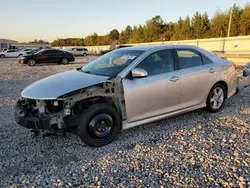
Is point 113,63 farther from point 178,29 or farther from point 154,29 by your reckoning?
point 154,29

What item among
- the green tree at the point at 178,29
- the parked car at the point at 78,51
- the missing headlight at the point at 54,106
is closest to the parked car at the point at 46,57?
the parked car at the point at 78,51

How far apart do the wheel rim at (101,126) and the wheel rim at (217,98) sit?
2.68m

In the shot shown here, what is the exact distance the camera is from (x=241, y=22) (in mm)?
42938

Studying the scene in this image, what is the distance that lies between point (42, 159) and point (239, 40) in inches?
827

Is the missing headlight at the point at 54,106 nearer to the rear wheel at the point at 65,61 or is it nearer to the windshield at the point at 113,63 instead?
the windshield at the point at 113,63

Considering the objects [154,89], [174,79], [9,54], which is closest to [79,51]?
[9,54]

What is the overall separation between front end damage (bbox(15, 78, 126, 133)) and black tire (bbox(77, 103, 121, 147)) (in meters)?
0.12

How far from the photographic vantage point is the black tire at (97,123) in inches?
138

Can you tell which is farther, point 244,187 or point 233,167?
point 233,167

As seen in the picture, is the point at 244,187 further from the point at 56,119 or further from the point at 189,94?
the point at 56,119

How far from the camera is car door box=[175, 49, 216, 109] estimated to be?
4.54 metres

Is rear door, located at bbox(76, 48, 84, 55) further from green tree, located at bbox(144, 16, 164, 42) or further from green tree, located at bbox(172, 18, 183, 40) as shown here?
green tree, located at bbox(144, 16, 164, 42)

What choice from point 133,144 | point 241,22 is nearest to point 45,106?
point 133,144

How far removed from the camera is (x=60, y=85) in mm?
3672
